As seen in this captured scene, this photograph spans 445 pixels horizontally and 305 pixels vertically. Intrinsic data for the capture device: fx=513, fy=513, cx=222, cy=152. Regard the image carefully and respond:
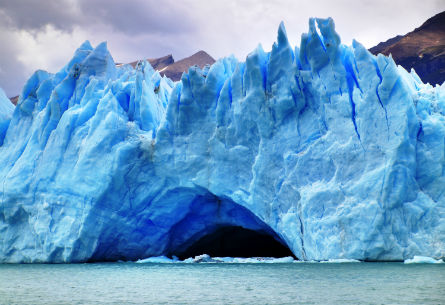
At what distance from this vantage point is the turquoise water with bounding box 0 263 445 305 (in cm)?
856

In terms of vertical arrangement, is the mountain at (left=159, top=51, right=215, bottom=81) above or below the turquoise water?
above

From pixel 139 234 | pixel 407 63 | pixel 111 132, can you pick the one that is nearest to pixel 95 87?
pixel 111 132

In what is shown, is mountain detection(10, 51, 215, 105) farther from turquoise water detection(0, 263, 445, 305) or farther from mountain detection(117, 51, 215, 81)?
turquoise water detection(0, 263, 445, 305)

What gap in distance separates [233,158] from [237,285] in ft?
20.5

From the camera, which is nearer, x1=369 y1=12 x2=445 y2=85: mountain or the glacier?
the glacier

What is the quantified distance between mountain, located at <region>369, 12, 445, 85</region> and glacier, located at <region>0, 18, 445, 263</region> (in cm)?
2385

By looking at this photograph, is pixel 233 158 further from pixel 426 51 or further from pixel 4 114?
pixel 426 51

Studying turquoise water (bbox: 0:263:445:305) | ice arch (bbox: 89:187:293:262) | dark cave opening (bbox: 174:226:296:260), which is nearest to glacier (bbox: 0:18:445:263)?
ice arch (bbox: 89:187:293:262)

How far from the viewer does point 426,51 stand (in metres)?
40.5

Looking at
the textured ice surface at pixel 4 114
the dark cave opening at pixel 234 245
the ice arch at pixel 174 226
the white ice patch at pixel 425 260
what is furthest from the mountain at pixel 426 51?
the textured ice surface at pixel 4 114

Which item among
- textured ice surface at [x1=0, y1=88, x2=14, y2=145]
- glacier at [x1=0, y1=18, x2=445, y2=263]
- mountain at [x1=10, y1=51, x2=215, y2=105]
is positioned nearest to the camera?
glacier at [x1=0, y1=18, x2=445, y2=263]

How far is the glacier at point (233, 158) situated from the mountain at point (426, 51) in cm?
2385

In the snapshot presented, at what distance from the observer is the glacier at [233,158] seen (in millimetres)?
13602

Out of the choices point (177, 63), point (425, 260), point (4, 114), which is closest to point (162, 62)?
point (177, 63)
